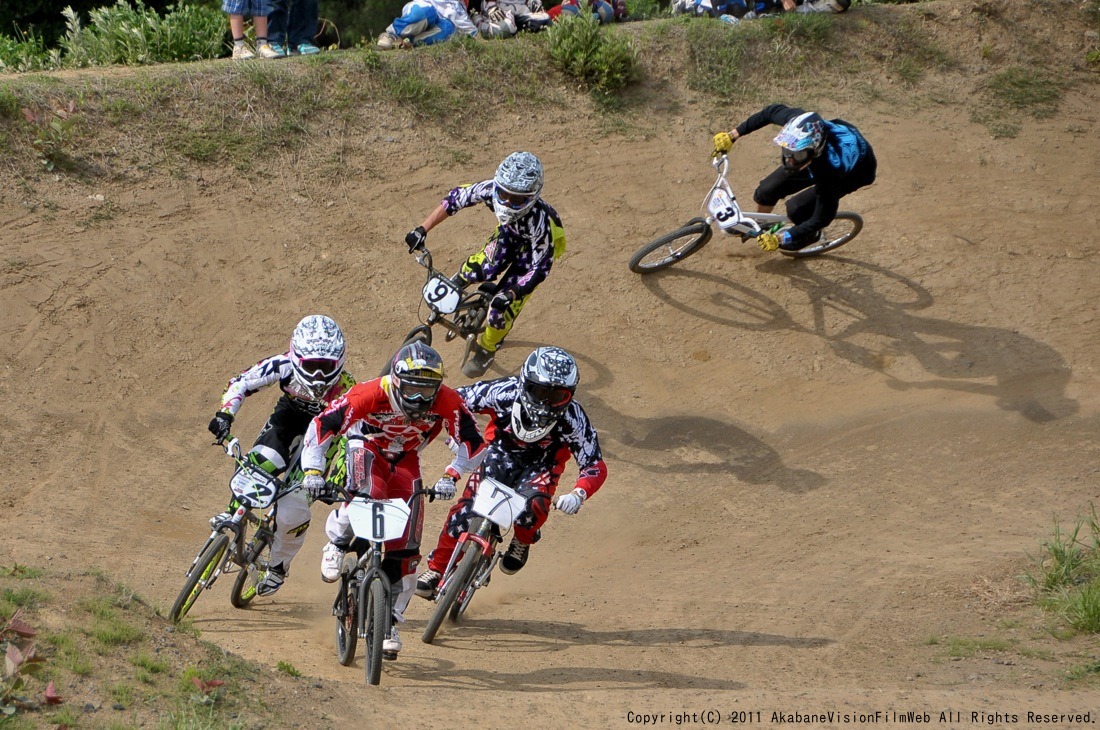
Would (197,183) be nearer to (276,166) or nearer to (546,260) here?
(276,166)

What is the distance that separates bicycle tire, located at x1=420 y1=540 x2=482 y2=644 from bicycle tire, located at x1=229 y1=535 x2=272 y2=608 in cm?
143

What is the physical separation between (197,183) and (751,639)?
8857mm

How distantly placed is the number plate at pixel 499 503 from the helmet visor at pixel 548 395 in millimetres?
649

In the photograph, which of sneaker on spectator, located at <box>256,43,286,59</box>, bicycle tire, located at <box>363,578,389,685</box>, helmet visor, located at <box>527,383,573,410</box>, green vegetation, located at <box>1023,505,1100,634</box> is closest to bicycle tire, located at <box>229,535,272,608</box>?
bicycle tire, located at <box>363,578,389,685</box>

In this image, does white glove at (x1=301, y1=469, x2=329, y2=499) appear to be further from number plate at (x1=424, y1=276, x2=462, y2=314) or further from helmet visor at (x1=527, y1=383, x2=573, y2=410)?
number plate at (x1=424, y1=276, x2=462, y2=314)

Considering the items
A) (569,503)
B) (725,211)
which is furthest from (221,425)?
(725,211)

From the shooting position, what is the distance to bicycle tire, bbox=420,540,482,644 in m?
7.66

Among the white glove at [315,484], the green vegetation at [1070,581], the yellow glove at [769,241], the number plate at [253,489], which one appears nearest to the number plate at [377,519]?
the white glove at [315,484]

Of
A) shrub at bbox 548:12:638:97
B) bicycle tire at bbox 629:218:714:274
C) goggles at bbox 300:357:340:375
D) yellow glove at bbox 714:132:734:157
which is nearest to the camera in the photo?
goggles at bbox 300:357:340:375

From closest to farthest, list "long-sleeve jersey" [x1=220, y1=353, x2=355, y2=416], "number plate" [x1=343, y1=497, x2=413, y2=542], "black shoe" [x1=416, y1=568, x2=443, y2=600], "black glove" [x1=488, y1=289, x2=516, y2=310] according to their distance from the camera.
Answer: "number plate" [x1=343, y1=497, x2=413, y2=542] → "long-sleeve jersey" [x1=220, y1=353, x2=355, y2=416] → "black shoe" [x1=416, y1=568, x2=443, y2=600] → "black glove" [x1=488, y1=289, x2=516, y2=310]

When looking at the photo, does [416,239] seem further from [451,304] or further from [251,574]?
[251,574]

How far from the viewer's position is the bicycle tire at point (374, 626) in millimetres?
6887

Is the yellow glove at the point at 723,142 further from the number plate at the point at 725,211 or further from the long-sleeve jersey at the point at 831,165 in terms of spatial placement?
the number plate at the point at 725,211

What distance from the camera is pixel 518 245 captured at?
1119cm
